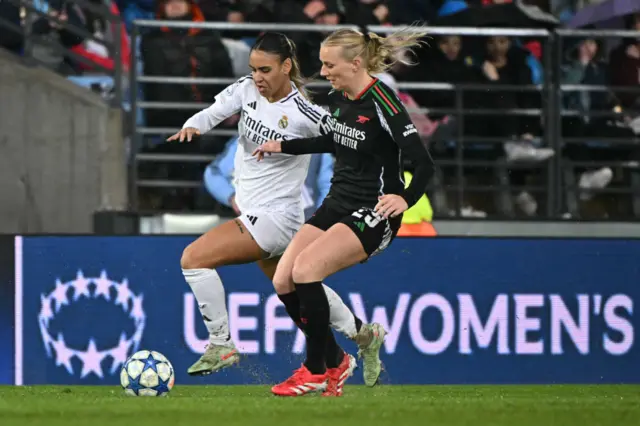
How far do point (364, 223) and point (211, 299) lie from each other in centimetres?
121

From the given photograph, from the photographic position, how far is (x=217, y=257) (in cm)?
840

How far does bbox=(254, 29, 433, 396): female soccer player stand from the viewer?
7695 mm

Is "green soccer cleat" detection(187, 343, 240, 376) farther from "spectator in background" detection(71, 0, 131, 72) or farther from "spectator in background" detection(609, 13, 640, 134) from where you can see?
"spectator in background" detection(609, 13, 640, 134)

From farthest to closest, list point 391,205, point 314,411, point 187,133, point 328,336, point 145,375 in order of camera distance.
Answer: point 187,133
point 328,336
point 145,375
point 391,205
point 314,411

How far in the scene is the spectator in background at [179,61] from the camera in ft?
41.7

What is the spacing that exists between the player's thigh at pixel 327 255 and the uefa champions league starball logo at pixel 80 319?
2.54m

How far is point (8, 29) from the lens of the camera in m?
12.6

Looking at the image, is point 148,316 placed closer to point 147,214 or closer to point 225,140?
point 147,214

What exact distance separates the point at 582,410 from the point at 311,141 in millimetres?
2293

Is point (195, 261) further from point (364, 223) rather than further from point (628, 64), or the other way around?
point (628, 64)

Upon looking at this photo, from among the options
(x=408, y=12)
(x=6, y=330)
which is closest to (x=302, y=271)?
(x=6, y=330)

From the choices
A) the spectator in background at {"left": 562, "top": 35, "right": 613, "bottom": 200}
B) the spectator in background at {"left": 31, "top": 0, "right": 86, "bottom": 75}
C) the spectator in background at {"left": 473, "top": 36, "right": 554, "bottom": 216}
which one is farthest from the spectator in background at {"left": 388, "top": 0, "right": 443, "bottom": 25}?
the spectator in background at {"left": 31, "top": 0, "right": 86, "bottom": 75}

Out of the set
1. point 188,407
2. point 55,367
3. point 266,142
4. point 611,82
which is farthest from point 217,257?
point 611,82

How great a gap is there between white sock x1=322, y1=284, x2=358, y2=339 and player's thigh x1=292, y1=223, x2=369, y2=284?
556 mm
